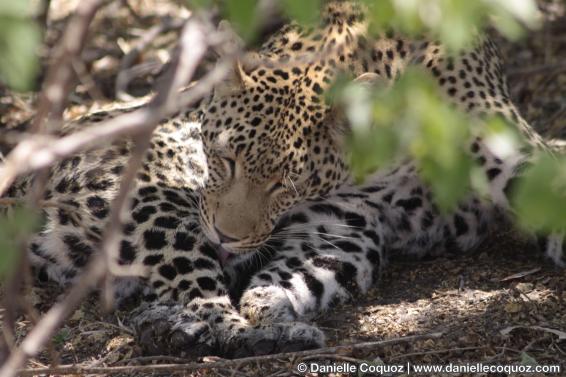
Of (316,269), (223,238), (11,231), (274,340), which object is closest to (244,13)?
(11,231)

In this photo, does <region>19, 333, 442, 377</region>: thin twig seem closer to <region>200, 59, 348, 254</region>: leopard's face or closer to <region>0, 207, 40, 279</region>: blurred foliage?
<region>200, 59, 348, 254</region>: leopard's face

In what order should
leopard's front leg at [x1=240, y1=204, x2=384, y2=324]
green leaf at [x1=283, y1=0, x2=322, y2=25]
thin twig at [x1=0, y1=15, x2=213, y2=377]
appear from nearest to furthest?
green leaf at [x1=283, y1=0, x2=322, y2=25] < thin twig at [x1=0, y1=15, x2=213, y2=377] < leopard's front leg at [x1=240, y1=204, x2=384, y2=324]

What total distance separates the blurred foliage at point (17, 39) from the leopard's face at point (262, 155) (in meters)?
3.01

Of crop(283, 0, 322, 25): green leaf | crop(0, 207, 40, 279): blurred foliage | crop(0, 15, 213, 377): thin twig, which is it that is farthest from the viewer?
crop(0, 15, 213, 377): thin twig

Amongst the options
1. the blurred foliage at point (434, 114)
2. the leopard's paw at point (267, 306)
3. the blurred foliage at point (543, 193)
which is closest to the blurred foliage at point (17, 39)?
the blurred foliage at point (434, 114)

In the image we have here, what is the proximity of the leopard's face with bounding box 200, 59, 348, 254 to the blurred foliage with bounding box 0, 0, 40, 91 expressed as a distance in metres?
3.01

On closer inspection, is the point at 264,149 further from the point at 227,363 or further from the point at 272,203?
the point at 227,363

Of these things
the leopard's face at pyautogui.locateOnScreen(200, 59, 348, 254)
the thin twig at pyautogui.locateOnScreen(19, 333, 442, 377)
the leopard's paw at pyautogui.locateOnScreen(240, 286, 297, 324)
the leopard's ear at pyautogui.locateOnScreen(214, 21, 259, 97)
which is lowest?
the thin twig at pyautogui.locateOnScreen(19, 333, 442, 377)

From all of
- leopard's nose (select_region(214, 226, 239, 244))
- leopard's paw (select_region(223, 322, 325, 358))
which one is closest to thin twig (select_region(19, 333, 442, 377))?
leopard's paw (select_region(223, 322, 325, 358))

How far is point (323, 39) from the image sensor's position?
5789 millimetres

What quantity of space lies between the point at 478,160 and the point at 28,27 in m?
3.96

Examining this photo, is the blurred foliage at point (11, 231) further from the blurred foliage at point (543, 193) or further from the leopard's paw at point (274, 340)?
the leopard's paw at point (274, 340)

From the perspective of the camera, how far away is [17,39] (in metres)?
2.12

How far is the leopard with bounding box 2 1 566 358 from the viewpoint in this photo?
17.2ft
